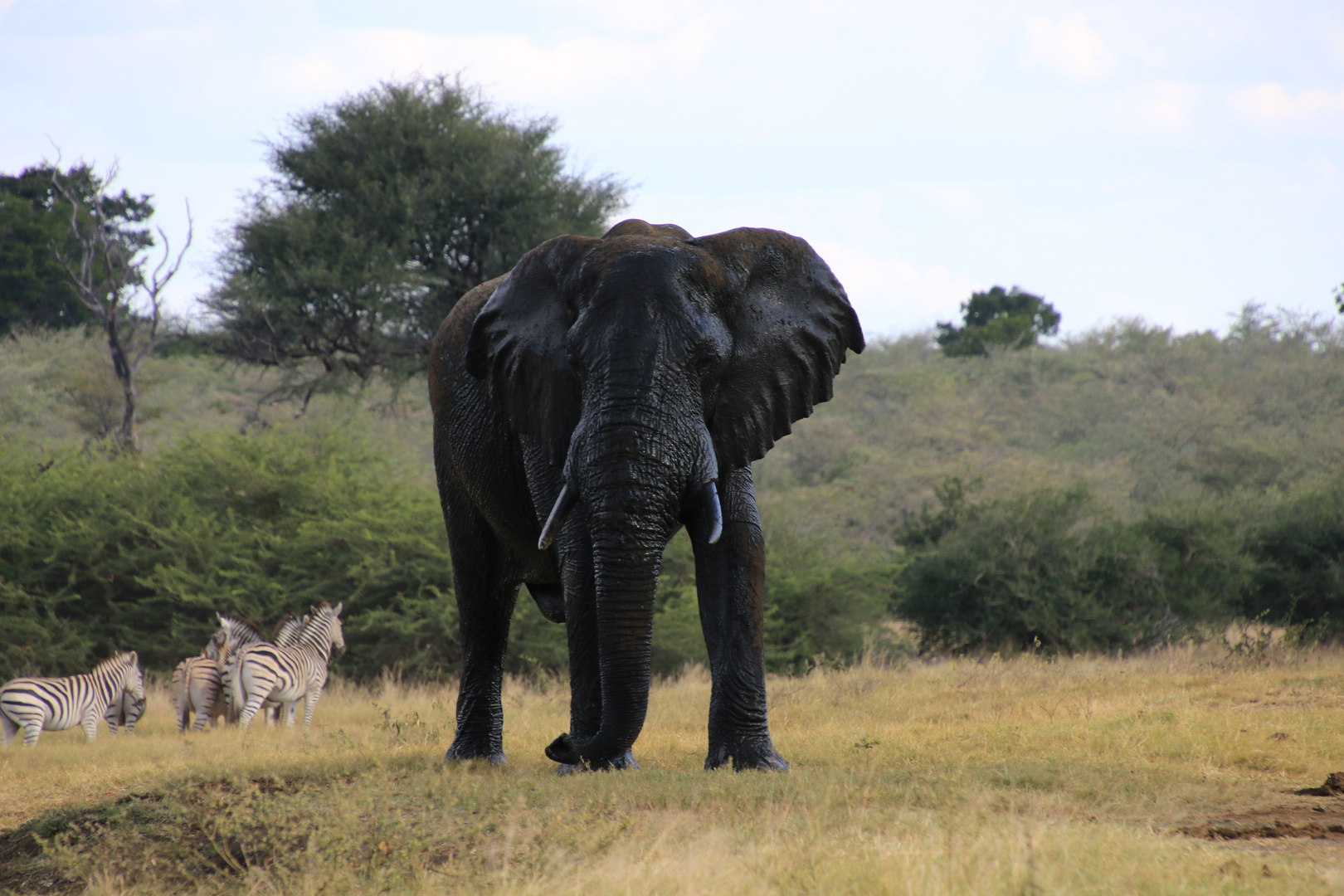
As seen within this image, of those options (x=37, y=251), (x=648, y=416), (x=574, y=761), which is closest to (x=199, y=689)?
(x=574, y=761)

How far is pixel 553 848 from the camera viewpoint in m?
4.47

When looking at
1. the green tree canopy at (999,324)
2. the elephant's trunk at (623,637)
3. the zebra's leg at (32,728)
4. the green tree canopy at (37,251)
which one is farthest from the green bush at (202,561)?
the green tree canopy at (999,324)

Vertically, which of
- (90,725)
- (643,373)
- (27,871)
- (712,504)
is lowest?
(90,725)

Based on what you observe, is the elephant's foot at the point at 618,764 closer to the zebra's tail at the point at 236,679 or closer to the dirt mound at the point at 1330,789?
the dirt mound at the point at 1330,789

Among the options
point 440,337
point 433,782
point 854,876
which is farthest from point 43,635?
point 854,876

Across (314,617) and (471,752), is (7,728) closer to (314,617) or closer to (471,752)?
A: (314,617)

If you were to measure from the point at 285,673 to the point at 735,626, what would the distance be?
668 centimetres

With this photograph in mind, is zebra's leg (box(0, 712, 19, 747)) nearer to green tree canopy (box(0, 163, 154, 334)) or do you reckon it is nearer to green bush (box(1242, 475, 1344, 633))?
green bush (box(1242, 475, 1344, 633))

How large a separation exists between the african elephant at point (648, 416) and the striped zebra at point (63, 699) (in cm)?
580

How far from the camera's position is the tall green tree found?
22.8 metres

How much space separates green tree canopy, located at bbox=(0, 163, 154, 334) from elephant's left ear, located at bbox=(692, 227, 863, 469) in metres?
35.9

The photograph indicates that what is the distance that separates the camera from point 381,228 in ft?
75.8

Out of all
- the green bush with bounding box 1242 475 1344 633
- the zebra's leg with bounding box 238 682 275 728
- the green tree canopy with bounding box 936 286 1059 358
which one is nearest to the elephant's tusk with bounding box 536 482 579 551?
the zebra's leg with bounding box 238 682 275 728

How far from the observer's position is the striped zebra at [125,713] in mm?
11547
